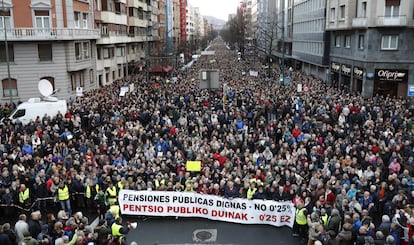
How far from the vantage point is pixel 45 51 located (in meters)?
39.2

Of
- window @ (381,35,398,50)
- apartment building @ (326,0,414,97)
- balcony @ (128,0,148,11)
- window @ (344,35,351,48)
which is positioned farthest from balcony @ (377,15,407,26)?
balcony @ (128,0,148,11)

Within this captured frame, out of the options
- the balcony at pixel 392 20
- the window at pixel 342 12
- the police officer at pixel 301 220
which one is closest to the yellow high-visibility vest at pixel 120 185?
the police officer at pixel 301 220

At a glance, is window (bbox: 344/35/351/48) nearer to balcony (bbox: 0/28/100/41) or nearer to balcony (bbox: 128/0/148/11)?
balcony (bbox: 0/28/100/41)

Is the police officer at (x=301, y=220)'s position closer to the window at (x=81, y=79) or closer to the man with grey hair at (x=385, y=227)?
the man with grey hair at (x=385, y=227)

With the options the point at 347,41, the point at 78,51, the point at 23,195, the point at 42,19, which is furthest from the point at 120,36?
the point at 23,195

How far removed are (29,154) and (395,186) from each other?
14558mm

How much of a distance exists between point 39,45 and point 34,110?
13.9 metres

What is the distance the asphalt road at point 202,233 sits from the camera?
14.0 meters

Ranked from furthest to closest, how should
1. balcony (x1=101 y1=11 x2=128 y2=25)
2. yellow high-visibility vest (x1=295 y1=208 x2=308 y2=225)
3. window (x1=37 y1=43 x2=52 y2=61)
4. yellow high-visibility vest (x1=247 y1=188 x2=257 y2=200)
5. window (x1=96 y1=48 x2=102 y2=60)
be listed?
balcony (x1=101 y1=11 x2=128 y2=25)
window (x1=96 y1=48 x2=102 y2=60)
window (x1=37 y1=43 x2=52 y2=61)
yellow high-visibility vest (x1=247 y1=188 x2=257 y2=200)
yellow high-visibility vest (x1=295 y1=208 x2=308 y2=225)

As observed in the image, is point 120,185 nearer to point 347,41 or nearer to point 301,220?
point 301,220

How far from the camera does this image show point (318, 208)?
13.4 m

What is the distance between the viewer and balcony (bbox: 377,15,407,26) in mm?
35500

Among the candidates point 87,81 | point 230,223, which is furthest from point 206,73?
point 230,223

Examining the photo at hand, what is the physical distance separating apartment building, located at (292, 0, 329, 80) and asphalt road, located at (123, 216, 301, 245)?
38.9 meters
